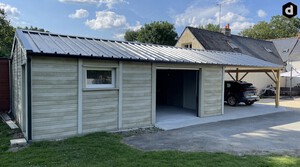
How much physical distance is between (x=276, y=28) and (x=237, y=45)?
2710 cm

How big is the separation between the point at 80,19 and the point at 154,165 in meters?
26.2

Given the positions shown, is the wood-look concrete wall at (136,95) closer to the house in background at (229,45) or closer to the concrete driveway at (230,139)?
the concrete driveway at (230,139)

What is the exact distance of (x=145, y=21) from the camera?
39.3m

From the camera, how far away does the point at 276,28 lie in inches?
1806

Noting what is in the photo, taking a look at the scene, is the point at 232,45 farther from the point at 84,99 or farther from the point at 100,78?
the point at 84,99

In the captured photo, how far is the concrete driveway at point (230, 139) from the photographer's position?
19.4 feet

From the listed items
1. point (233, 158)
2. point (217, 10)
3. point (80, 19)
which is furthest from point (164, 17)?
point (233, 158)

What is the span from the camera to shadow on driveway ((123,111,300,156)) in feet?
19.4

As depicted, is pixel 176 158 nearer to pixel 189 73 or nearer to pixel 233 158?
pixel 233 158

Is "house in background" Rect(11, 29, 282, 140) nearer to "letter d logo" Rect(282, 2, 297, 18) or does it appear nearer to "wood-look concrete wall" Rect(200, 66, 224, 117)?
"wood-look concrete wall" Rect(200, 66, 224, 117)

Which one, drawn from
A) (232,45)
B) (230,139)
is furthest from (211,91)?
(232,45)

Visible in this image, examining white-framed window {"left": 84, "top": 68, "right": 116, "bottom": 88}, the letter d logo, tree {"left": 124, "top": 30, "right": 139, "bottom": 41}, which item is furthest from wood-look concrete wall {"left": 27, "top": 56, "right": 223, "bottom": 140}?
tree {"left": 124, "top": 30, "right": 139, "bottom": 41}

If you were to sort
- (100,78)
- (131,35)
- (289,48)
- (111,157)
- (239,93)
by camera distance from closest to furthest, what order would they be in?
(111,157) → (100,78) → (239,93) → (289,48) → (131,35)

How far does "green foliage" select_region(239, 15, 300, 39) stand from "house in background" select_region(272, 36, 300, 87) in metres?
15.3
